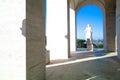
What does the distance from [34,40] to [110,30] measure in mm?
14120

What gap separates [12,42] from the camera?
311cm

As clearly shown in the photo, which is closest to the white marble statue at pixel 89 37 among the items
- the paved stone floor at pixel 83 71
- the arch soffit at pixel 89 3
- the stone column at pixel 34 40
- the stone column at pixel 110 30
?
Result: the stone column at pixel 110 30

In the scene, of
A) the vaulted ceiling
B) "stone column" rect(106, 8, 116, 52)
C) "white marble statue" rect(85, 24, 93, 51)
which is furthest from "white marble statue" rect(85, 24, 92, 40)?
the vaulted ceiling

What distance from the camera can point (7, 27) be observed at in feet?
10.3

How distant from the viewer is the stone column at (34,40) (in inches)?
128

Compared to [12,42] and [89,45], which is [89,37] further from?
[12,42]

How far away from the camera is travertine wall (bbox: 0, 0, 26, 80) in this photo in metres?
3.06

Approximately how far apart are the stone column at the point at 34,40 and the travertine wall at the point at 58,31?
5.70m

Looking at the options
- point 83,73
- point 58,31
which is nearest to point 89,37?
point 58,31

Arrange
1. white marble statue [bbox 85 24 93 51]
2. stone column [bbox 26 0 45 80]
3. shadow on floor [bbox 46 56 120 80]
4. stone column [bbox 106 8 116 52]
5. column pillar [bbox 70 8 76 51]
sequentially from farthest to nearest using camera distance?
white marble statue [bbox 85 24 93 51], column pillar [bbox 70 8 76 51], stone column [bbox 106 8 116 52], shadow on floor [bbox 46 56 120 80], stone column [bbox 26 0 45 80]

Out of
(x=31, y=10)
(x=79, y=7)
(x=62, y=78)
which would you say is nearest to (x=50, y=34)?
(x=62, y=78)

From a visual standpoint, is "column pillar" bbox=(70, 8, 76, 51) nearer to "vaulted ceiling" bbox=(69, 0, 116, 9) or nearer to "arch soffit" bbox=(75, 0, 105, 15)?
"vaulted ceiling" bbox=(69, 0, 116, 9)

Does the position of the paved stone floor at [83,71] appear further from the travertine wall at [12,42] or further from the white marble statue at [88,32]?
the white marble statue at [88,32]

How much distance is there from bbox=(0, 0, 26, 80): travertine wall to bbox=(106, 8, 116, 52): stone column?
14.6 metres
